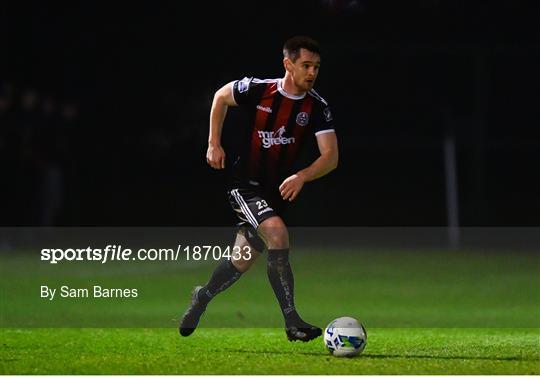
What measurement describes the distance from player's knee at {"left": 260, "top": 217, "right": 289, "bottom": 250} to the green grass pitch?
748 millimetres

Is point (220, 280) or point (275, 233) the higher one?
point (275, 233)

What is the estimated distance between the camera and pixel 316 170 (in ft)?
27.7

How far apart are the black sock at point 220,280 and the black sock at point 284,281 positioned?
1.48ft

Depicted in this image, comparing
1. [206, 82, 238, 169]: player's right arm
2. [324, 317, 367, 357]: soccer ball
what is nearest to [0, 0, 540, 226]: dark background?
[206, 82, 238, 169]: player's right arm

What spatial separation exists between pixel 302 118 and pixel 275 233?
2.72 ft

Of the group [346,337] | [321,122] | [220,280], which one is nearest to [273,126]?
[321,122]

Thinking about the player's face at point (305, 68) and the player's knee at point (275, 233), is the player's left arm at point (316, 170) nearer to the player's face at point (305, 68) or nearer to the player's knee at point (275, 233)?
the player's knee at point (275, 233)

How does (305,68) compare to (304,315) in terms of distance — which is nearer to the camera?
(305,68)

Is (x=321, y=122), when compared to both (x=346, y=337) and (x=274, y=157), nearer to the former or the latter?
(x=274, y=157)

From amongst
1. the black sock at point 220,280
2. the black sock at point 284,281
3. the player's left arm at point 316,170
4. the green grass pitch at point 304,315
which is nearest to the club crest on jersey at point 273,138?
the player's left arm at point 316,170

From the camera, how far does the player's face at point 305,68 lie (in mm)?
8500

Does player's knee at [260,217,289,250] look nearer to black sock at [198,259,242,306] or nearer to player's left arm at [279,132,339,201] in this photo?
player's left arm at [279,132,339,201]

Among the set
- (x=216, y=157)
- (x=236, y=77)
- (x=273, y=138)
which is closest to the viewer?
(x=216, y=157)

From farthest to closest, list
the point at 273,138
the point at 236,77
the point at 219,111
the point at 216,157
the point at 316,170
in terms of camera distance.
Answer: the point at 236,77, the point at 219,111, the point at 273,138, the point at 216,157, the point at 316,170
